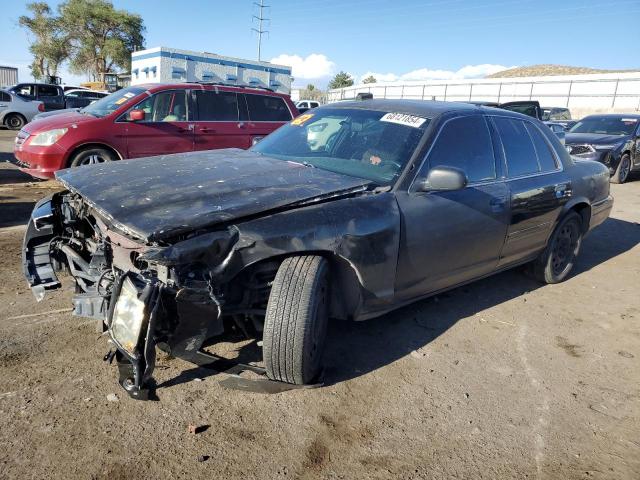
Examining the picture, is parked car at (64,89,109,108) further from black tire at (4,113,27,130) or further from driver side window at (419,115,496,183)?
driver side window at (419,115,496,183)

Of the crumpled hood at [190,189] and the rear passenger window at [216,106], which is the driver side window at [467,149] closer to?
the crumpled hood at [190,189]

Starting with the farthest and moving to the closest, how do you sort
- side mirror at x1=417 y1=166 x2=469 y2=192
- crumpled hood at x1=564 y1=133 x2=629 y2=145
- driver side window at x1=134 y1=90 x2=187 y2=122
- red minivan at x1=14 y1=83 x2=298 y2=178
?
1. crumpled hood at x1=564 y1=133 x2=629 y2=145
2. driver side window at x1=134 y1=90 x2=187 y2=122
3. red minivan at x1=14 y1=83 x2=298 y2=178
4. side mirror at x1=417 y1=166 x2=469 y2=192

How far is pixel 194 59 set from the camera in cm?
1797

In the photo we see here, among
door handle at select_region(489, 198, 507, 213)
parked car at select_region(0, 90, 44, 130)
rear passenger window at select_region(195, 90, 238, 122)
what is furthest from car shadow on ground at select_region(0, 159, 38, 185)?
parked car at select_region(0, 90, 44, 130)

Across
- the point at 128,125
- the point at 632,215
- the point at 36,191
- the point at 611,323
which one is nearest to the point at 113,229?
the point at 611,323

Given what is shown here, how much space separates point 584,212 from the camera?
4922 mm

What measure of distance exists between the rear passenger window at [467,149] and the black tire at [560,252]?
4.42ft

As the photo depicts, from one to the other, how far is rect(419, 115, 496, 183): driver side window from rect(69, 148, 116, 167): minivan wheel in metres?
5.34

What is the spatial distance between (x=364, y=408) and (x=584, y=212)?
3.52m

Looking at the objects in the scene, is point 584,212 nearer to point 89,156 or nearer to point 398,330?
point 398,330

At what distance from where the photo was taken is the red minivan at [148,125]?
6.96 m

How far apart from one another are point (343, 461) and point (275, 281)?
0.96 metres

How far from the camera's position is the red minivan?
6.96 metres

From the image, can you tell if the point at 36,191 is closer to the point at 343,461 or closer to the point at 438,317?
the point at 438,317
